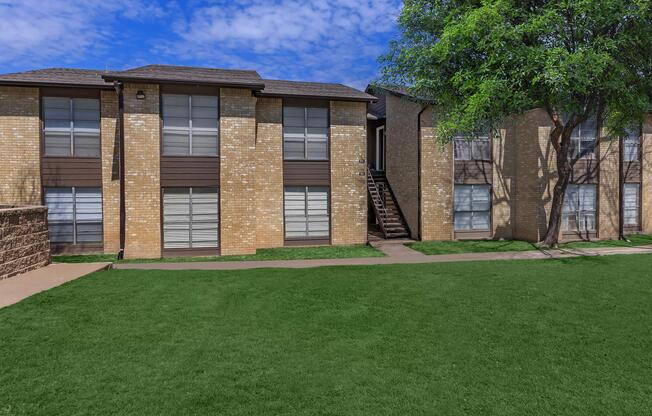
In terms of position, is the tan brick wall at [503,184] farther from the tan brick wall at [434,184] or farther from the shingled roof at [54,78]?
the shingled roof at [54,78]

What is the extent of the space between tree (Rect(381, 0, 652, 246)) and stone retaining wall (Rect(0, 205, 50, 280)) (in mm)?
12559

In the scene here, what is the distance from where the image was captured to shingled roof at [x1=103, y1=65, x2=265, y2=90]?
42.6 ft

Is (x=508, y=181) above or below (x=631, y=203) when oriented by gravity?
above

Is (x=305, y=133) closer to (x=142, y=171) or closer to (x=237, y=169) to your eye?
(x=237, y=169)

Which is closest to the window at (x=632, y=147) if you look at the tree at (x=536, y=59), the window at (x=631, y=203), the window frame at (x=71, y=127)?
the window at (x=631, y=203)

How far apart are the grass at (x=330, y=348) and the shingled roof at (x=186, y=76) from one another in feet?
23.0

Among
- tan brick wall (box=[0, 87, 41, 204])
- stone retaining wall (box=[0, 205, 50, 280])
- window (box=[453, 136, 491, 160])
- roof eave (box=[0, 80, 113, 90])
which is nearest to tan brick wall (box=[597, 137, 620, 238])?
window (box=[453, 136, 491, 160])

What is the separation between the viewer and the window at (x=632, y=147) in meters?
18.8

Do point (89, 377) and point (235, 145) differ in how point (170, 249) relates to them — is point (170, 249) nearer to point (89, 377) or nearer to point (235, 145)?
point (235, 145)

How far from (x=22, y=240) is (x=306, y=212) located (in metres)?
9.20

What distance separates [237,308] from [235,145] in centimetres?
785

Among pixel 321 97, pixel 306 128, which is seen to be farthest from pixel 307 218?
pixel 321 97

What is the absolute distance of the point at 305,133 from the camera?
16.0 meters

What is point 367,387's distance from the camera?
14.4 feet
